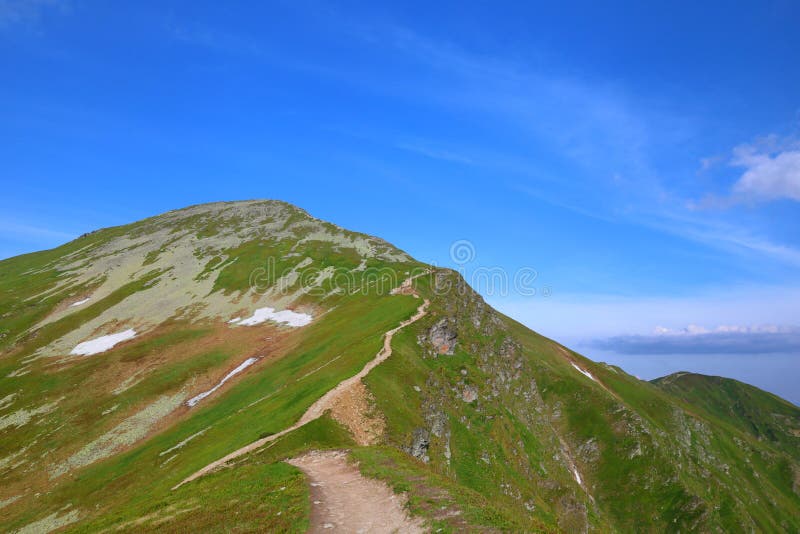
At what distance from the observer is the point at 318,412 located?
1645 inches

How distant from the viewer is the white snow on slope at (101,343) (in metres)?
101

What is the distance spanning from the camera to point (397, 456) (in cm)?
3462

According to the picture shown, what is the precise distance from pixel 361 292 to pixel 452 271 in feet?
74.5

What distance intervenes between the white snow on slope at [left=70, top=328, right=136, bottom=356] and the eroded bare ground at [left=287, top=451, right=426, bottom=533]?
309 feet

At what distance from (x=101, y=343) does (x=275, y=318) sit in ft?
145

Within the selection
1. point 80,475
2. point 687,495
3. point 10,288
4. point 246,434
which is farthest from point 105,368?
point 687,495

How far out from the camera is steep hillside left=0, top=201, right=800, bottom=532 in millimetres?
35375

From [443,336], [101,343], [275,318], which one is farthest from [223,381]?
[101,343]

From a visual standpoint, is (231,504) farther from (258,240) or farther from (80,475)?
(258,240)

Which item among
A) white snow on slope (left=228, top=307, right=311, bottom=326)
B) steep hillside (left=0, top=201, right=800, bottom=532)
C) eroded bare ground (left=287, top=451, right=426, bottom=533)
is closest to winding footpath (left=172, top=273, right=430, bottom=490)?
steep hillside (left=0, top=201, right=800, bottom=532)

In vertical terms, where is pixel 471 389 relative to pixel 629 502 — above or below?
above

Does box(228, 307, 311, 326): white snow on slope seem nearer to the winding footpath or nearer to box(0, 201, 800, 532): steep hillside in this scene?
box(0, 201, 800, 532): steep hillside

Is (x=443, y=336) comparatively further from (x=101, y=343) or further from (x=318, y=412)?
(x=101, y=343)

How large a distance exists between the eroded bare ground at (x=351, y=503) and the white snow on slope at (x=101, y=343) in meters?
94.3
